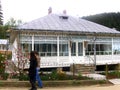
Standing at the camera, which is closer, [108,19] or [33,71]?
[33,71]

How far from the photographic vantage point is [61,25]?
2814 centimetres

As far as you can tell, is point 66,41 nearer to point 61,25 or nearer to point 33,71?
point 61,25

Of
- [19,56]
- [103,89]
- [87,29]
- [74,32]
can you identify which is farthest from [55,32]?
[103,89]

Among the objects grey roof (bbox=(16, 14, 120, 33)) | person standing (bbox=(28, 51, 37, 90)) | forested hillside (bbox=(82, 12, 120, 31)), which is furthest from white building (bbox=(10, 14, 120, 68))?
forested hillside (bbox=(82, 12, 120, 31))

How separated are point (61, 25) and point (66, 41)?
5.10ft

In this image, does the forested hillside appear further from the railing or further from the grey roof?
the railing

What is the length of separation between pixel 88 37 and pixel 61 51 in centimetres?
295

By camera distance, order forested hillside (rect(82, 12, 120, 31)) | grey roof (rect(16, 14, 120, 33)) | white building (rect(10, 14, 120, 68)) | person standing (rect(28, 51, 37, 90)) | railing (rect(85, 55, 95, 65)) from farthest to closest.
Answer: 1. forested hillside (rect(82, 12, 120, 31))
2. railing (rect(85, 55, 95, 65))
3. grey roof (rect(16, 14, 120, 33))
4. white building (rect(10, 14, 120, 68))
5. person standing (rect(28, 51, 37, 90))

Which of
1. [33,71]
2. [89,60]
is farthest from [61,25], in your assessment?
[33,71]

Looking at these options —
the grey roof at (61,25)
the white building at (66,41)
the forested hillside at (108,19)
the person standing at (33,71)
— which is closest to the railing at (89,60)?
the white building at (66,41)

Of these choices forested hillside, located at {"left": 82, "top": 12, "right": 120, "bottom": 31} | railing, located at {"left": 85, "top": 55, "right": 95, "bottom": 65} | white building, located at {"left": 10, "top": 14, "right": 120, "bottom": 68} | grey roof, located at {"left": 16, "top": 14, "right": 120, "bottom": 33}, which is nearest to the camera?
A: white building, located at {"left": 10, "top": 14, "right": 120, "bottom": 68}

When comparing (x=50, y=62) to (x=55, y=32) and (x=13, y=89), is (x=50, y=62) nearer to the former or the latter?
(x=55, y=32)

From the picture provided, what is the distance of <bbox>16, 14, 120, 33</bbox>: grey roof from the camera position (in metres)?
26.3

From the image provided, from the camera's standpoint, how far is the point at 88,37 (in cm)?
2862
